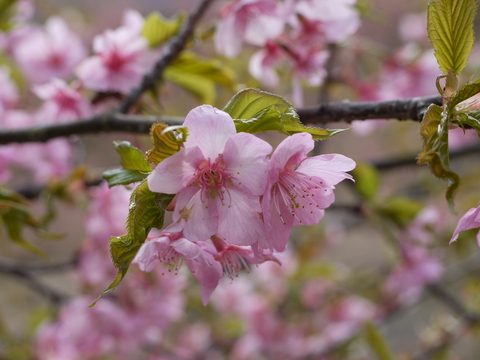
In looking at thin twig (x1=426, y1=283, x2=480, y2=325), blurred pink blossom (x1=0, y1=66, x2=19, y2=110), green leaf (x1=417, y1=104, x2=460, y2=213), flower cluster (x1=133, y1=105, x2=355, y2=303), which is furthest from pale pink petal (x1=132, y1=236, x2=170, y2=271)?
thin twig (x1=426, y1=283, x2=480, y2=325)

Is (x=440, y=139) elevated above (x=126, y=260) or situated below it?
above

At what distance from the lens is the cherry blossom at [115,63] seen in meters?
0.78

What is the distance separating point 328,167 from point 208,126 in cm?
12

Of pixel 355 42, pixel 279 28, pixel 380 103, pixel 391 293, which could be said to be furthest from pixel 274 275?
pixel 380 103

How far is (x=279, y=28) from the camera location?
81 cm

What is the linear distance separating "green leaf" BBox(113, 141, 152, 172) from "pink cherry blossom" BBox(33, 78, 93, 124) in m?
0.48

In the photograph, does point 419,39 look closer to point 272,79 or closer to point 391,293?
point 391,293

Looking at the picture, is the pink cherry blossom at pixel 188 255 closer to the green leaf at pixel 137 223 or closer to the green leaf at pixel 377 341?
the green leaf at pixel 137 223

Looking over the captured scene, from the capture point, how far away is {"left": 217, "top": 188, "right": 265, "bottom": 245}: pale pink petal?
362 mm

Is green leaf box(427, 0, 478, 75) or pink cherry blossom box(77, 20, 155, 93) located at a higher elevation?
green leaf box(427, 0, 478, 75)

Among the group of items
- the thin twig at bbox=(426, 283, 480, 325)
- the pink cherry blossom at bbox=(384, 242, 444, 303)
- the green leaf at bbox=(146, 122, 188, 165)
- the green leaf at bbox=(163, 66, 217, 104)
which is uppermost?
the green leaf at bbox=(146, 122, 188, 165)

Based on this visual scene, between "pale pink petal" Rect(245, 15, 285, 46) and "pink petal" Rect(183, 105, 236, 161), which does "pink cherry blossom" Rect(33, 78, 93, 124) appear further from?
"pink petal" Rect(183, 105, 236, 161)

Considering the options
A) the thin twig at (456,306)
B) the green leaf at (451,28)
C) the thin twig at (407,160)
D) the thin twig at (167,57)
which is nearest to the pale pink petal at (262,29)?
the thin twig at (167,57)

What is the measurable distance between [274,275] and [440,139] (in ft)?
5.21
